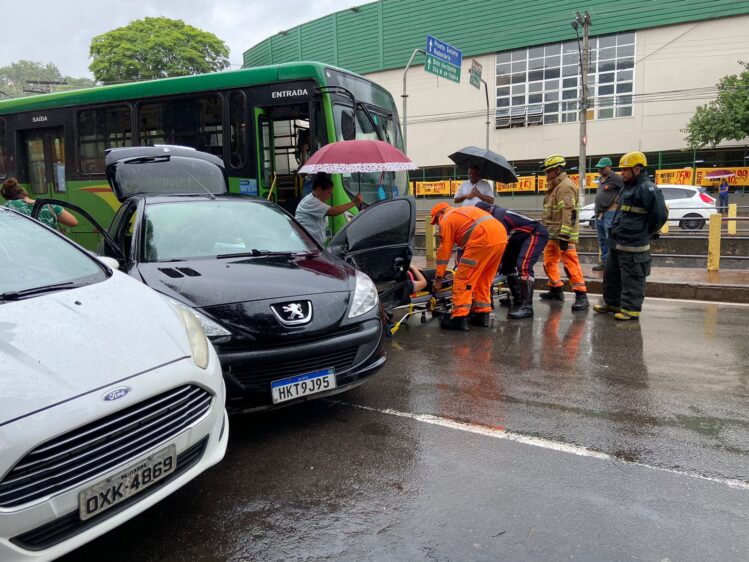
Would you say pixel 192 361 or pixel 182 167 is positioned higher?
pixel 182 167

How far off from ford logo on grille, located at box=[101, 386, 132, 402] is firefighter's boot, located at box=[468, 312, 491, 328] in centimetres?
487

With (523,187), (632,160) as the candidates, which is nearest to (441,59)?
(632,160)

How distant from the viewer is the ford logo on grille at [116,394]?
6.93 ft

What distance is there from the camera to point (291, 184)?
873 centimetres

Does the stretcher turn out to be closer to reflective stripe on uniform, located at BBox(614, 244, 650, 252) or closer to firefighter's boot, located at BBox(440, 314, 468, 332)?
firefighter's boot, located at BBox(440, 314, 468, 332)

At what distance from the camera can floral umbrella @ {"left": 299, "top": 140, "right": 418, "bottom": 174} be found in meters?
6.37

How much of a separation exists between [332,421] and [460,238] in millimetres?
2881

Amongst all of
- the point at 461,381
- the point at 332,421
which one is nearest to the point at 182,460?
the point at 332,421

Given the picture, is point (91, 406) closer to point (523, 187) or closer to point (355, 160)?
point (355, 160)

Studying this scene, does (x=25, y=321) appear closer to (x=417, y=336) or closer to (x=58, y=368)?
(x=58, y=368)

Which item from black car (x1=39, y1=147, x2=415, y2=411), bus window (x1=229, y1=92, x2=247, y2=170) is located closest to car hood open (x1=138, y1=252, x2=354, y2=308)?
black car (x1=39, y1=147, x2=415, y2=411)

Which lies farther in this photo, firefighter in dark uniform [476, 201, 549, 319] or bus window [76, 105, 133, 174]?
bus window [76, 105, 133, 174]

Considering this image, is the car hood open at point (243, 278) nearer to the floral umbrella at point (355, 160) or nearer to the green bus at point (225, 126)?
the floral umbrella at point (355, 160)

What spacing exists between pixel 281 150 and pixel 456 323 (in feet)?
13.5
